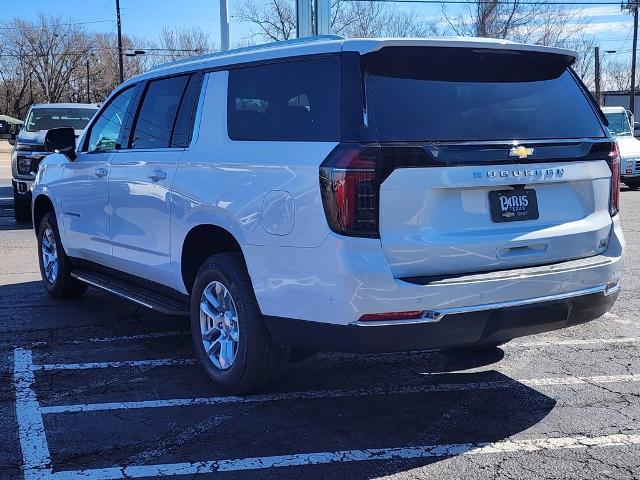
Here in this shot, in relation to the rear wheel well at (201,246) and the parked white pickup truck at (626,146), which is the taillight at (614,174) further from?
the parked white pickup truck at (626,146)

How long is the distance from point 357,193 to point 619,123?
19111mm

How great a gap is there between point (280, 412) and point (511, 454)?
4.32 ft

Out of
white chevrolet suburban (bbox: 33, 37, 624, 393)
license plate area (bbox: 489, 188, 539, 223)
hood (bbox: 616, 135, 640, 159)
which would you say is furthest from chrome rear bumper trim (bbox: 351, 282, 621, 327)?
hood (bbox: 616, 135, 640, 159)

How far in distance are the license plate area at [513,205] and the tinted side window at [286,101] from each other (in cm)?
90

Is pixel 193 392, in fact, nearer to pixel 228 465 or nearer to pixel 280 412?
pixel 280 412

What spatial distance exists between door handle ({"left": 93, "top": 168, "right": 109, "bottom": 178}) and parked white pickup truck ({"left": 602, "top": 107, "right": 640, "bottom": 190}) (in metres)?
13.9

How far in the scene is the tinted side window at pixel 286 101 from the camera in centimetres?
394

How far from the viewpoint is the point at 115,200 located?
571 centimetres

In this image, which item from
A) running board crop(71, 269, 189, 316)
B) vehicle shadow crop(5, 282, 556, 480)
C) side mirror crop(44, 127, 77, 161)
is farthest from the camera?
side mirror crop(44, 127, 77, 161)

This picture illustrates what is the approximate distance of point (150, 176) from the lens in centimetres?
519

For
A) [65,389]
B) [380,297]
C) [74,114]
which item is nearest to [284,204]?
Result: [380,297]

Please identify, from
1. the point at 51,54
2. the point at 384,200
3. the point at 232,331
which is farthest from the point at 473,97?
the point at 51,54

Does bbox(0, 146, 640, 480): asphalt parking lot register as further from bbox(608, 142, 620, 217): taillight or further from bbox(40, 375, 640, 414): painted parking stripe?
bbox(608, 142, 620, 217): taillight

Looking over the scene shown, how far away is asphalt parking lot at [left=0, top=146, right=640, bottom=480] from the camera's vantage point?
3672 mm
